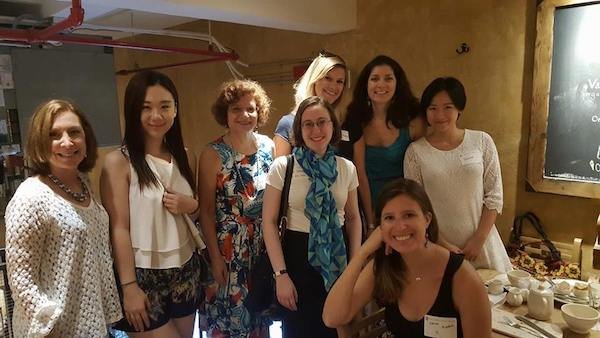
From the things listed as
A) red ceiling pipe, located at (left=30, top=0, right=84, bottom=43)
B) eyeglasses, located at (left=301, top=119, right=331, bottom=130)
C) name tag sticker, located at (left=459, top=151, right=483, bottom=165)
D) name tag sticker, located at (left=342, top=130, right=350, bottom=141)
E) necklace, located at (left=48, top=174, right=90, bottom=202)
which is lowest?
necklace, located at (left=48, top=174, right=90, bottom=202)

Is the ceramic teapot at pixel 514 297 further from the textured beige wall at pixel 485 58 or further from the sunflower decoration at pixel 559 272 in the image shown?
the textured beige wall at pixel 485 58

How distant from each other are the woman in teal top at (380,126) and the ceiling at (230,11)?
104 cm

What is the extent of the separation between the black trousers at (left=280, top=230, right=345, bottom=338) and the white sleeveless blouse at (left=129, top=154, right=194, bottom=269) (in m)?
0.41

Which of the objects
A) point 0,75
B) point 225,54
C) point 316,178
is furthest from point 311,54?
point 0,75

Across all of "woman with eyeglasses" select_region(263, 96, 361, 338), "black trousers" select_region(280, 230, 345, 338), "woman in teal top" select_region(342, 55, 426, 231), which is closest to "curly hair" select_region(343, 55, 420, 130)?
"woman in teal top" select_region(342, 55, 426, 231)

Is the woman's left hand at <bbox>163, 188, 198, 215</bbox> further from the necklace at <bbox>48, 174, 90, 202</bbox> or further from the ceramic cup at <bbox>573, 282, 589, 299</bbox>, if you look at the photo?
Answer: the ceramic cup at <bbox>573, 282, 589, 299</bbox>

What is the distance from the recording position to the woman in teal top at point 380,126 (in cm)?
215

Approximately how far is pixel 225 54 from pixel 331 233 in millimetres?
2948

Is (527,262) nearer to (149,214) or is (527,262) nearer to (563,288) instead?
(563,288)

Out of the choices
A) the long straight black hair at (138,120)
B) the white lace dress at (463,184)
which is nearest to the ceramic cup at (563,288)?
the white lace dress at (463,184)

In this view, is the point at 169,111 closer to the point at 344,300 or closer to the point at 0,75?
the point at 344,300

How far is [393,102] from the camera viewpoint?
2207 mm

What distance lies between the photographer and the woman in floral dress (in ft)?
6.17

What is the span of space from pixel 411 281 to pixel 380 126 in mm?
1002
